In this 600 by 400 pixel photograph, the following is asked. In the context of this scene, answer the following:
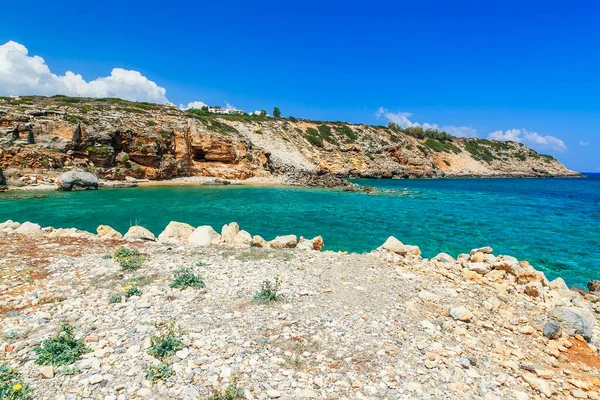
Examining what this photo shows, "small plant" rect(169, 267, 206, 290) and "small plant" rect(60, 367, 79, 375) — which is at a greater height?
"small plant" rect(169, 267, 206, 290)

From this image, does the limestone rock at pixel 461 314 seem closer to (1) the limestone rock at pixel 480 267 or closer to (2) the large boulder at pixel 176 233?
(1) the limestone rock at pixel 480 267

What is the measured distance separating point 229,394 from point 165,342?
64.7 inches

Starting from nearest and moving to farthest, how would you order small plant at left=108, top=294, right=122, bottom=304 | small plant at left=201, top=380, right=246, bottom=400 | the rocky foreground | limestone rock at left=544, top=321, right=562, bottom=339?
1. small plant at left=201, top=380, right=246, bottom=400
2. the rocky foreground
3. small plant at left=108, top=294, right=122, bottom=304
4. limestone rock at left=544, top=321, right=562, bottom=339

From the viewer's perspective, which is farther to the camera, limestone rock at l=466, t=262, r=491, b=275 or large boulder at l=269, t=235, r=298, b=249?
large boulder at l=269, t=235, r=298, b=249

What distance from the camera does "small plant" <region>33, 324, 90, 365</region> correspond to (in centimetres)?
493

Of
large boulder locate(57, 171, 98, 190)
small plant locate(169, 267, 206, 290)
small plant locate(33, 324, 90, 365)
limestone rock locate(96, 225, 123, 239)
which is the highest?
small plant locate(169, 267, 206, 290)

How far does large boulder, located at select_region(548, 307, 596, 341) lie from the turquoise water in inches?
286

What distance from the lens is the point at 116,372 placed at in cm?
483

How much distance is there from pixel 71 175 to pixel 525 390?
4499 cm

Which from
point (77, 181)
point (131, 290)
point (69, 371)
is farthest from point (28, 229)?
point (77, 181)

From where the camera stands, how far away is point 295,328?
20.5 ft

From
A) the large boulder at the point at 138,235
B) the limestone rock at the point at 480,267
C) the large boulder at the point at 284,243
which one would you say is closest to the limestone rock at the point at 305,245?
the large boulder at the point at 284,243

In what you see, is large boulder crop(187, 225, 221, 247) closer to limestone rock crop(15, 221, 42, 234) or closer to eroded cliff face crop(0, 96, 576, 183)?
limestone rock crop(15, 221, 42, 234)

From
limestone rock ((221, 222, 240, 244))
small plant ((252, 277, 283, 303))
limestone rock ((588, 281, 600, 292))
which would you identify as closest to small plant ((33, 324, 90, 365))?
small plant ((252, 277, 283, 303))
